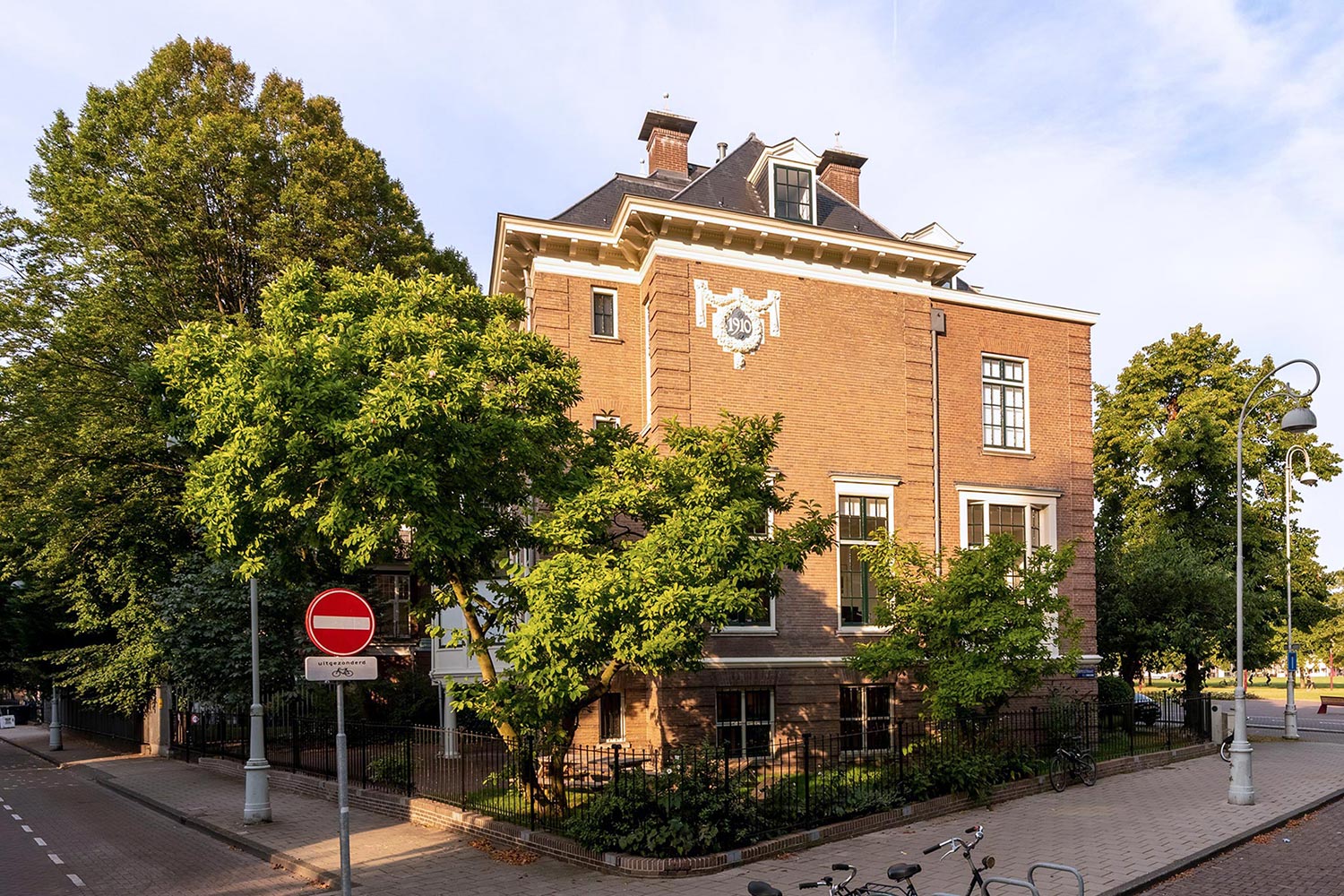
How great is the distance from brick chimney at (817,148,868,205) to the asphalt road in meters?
21.4

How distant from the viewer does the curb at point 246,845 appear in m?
12.2

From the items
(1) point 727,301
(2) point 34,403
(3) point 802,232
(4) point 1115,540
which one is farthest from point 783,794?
(4) point 1115,540

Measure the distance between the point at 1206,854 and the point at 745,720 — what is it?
8778 millimetres

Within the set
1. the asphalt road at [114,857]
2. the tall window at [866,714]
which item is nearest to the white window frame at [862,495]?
the tall window at [866,714]

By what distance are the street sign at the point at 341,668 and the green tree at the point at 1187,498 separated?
81.0 feet

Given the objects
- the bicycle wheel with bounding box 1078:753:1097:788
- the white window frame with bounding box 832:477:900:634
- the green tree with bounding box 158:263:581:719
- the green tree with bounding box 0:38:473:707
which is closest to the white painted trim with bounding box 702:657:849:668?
the white window frame with bounding box 832:477:900:634

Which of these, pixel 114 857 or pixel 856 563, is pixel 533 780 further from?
pixel 856 563

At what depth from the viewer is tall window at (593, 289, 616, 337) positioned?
20.8 metres

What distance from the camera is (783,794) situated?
14.1 metres

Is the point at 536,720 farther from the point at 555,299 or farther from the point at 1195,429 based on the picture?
the point at 1195,429

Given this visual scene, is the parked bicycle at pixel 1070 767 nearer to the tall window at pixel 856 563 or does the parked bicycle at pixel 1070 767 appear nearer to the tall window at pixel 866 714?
the tall window at pixel 866 714

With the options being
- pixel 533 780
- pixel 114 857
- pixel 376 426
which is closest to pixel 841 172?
pixel 376 426

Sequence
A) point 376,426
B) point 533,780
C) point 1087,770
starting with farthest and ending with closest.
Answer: point 1087,770 → point 533,780 → point 376,426

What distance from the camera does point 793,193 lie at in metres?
21.7
